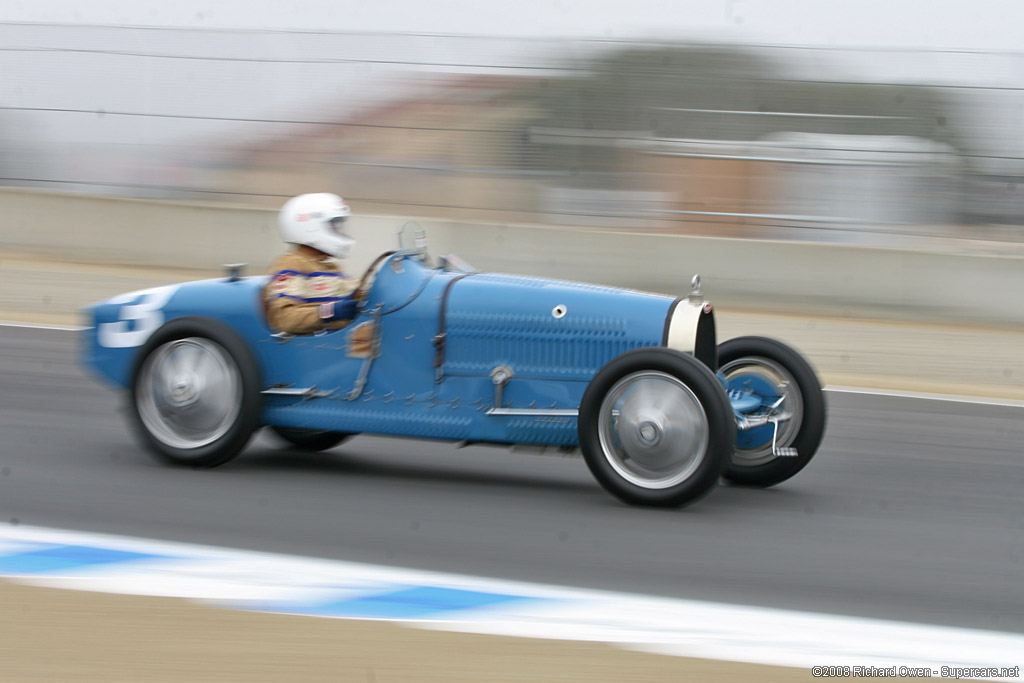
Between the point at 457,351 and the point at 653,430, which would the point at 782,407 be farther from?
the point at 457,351

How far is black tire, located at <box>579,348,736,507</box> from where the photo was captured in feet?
17.6

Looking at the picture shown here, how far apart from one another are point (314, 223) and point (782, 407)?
2331 mm

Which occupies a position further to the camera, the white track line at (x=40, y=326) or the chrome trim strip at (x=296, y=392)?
the white track line at (x=40, y=326)

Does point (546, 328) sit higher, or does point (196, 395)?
point (546, 328)

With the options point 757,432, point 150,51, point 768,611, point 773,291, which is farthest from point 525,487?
point 150,51

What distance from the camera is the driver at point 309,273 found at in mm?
6270

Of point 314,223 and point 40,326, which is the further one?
point 40,326

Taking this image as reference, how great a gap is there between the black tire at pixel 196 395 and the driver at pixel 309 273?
265mm

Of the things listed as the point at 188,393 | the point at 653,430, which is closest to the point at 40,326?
the point at 188,393

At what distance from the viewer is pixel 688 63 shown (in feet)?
45.9

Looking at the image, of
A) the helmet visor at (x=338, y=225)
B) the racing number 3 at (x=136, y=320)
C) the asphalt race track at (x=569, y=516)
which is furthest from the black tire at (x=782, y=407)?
the racing number 3 at (x=136, y=320)

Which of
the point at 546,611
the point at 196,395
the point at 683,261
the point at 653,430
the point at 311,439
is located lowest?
the point at 546,611

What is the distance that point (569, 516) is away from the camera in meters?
5.56

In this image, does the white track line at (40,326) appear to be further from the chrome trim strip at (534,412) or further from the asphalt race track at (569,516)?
the chrome trim strip at (534,412)
